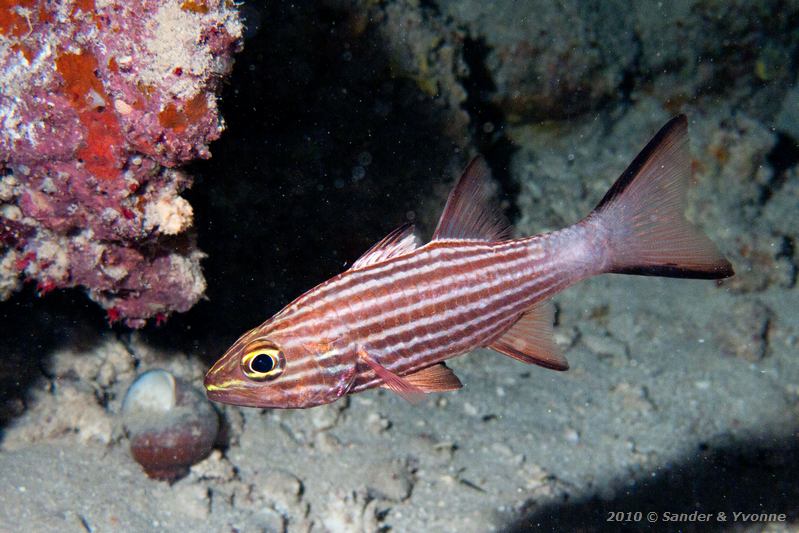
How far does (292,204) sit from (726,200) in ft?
17.7

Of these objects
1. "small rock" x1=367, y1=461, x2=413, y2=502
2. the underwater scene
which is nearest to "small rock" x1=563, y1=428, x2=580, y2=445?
the underwater scene

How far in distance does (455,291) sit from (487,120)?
5.34 m

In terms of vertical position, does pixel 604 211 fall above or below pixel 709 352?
above

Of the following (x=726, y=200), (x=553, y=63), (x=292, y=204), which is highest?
(x=553, y=63)

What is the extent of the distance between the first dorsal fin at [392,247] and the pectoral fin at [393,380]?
16.7 inches

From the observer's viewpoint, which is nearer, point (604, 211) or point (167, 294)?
point (604, 211)

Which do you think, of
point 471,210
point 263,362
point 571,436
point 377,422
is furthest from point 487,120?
point 263,362

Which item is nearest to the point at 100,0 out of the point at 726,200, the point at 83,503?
the point at 83,503

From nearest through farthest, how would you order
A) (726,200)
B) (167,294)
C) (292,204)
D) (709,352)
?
1. (167,294)
2. (292,204)
3. (709,352)
4. (726,200)

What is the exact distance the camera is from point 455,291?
2596mm

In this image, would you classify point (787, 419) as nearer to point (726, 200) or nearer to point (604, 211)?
point (726, 200)

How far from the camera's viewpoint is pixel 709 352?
6230 mm

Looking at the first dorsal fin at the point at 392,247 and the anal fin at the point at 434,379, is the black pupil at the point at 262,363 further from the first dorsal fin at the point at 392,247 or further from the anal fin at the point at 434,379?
the anal fin at the point at 434,379

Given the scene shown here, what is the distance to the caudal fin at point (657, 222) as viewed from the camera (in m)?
2.70
